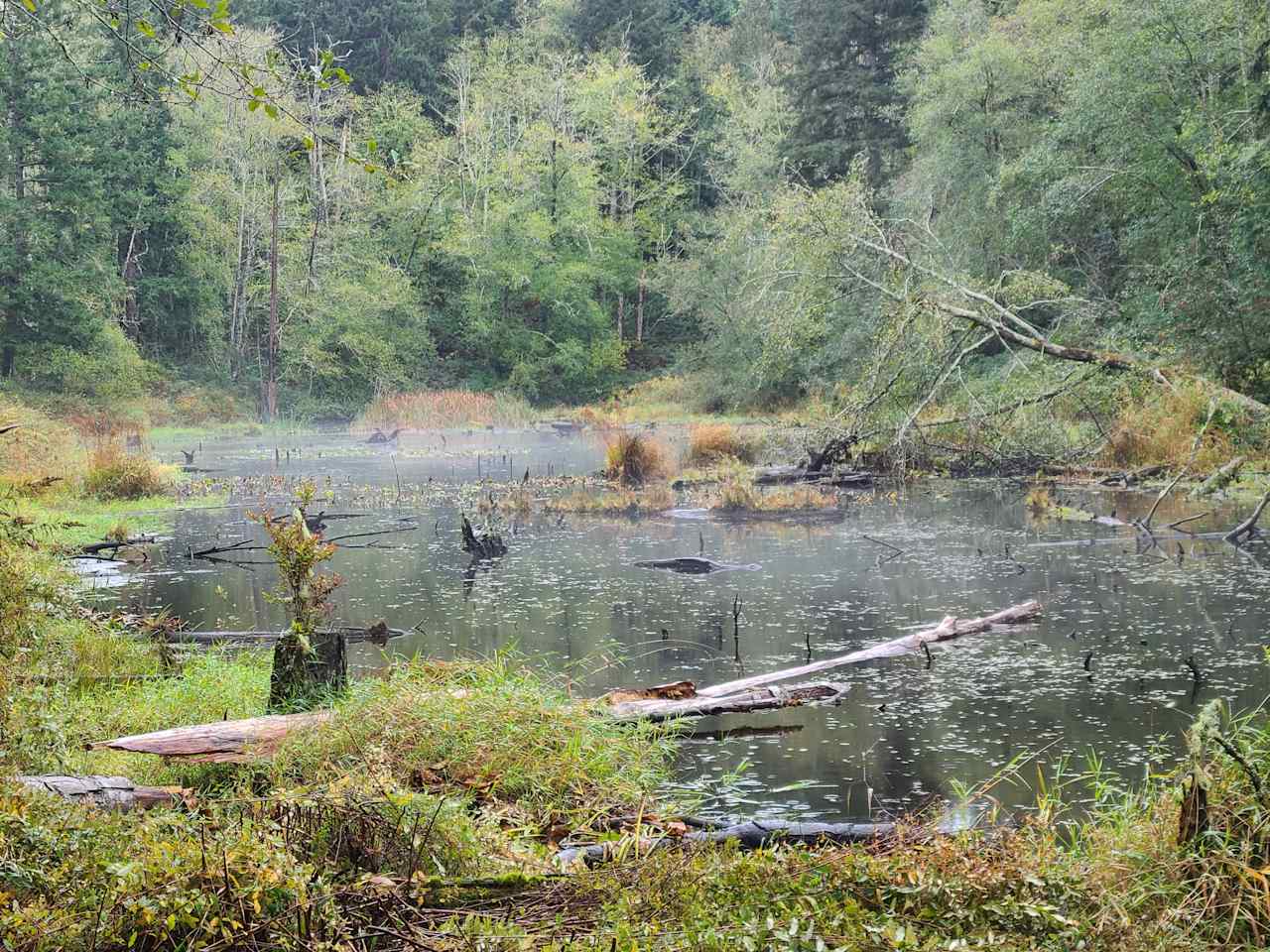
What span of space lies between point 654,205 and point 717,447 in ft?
104

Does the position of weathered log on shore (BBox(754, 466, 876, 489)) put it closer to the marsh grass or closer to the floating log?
the marsh grass

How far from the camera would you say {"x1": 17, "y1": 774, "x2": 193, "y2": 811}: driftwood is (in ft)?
14.8

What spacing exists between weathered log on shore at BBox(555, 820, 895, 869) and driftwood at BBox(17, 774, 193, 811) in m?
1.46

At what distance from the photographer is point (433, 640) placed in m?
10.2

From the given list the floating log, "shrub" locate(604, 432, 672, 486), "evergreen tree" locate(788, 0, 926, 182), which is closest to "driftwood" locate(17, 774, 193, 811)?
the floating log

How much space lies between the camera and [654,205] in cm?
5416

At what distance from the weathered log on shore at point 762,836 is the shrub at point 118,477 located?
16.3 m

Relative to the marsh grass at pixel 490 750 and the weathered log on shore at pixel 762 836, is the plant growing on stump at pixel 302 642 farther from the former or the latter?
the weathered log on shore at pixel 762 836

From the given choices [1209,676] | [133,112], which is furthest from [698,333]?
[1209,676]

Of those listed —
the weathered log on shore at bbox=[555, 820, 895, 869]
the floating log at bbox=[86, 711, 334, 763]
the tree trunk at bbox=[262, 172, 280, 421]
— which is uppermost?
the tree trunk at bbox=[262, 172, 280, 421]

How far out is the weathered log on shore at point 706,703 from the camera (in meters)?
7.22

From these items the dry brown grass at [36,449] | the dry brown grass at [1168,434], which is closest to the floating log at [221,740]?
the dry brown grass at [36,449]

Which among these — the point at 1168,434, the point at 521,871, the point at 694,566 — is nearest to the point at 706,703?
the point at 521,871

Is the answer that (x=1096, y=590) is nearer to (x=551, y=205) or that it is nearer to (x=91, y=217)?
(x=91, y=217)
